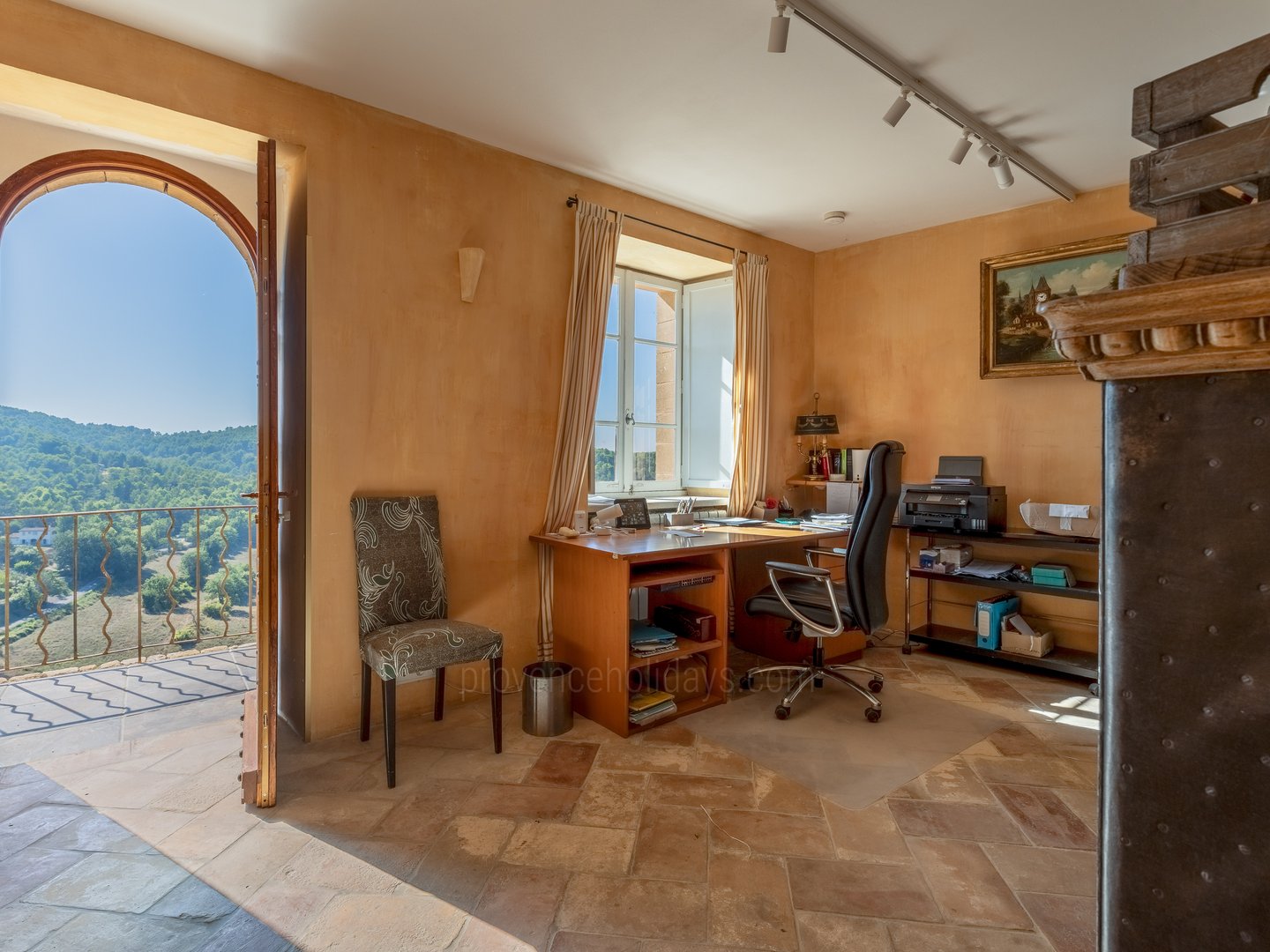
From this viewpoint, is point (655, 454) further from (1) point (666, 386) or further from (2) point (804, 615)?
(2) point (804, 615)

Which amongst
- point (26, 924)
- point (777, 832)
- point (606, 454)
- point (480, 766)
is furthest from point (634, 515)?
point (26, 924)

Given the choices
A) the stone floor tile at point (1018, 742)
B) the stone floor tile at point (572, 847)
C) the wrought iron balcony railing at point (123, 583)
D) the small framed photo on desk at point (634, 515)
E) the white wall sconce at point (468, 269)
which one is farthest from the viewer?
the small framed photo on desk at point (634, 515)

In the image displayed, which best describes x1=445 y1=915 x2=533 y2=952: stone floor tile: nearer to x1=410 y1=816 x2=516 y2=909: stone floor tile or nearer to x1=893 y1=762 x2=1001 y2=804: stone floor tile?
x1=410 y1=816 x2=516 y2=909: stone floor tile

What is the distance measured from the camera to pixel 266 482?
2303mm

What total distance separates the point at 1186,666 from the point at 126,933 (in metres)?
2.34

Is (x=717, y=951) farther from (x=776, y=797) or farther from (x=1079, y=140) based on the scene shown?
(x=1079, y=140)

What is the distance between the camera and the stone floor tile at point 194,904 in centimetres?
178

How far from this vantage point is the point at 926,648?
427cm

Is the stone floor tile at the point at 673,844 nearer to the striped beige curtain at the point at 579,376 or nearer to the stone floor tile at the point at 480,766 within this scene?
the stone floor tile at the point at 480,766

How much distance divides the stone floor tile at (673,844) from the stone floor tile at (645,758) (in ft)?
1.00

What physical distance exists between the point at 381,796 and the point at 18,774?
141 centimetres

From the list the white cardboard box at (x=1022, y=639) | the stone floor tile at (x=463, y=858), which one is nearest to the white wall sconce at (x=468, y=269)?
the stone floor tile at (x=463, y=858)

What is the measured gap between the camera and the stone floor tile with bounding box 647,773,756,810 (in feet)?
7.75

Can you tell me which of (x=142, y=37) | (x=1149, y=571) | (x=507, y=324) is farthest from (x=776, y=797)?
(x=142, y=37)
